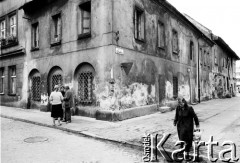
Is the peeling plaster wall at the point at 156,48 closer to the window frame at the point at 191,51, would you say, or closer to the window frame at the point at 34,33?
the window frame at the point at 191,51

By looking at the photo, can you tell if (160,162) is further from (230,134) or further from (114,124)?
(114,124)

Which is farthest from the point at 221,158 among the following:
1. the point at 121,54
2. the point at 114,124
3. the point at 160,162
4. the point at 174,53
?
the point at 174,53

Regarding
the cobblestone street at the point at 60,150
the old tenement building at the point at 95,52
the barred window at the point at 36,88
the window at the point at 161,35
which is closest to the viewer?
the cobblestone street at the point at 60,150

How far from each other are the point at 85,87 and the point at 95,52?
1993 millimetres

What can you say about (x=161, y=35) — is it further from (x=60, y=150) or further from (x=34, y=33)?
(x=60, y=150)

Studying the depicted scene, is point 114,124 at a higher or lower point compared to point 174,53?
lower

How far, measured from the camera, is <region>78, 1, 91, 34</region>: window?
11883 mm

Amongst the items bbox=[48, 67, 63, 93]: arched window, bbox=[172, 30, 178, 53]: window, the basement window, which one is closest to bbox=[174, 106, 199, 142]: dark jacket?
the basement window

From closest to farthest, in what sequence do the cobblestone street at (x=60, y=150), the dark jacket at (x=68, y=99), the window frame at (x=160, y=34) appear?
1. the cobblestone street at (x=60, y=150)
2. the dark jacket at (x=68, y=99)
3. the window frame at (x=160, y=34)

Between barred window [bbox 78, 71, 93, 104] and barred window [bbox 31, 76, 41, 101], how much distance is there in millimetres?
4044

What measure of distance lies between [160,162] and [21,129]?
6101 mm

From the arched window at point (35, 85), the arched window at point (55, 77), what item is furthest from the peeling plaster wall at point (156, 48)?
the arched window at point (35, 85)

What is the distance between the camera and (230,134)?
25.0 ft

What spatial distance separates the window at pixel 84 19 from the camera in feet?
39.0
